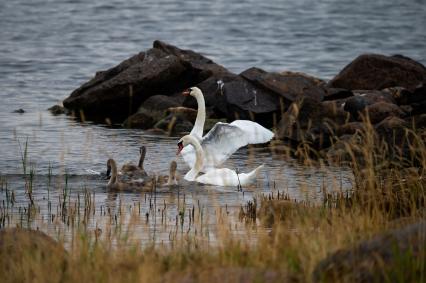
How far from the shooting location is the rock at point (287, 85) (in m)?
19.6

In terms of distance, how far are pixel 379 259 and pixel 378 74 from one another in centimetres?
1540

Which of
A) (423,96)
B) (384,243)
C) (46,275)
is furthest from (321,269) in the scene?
(423,96)

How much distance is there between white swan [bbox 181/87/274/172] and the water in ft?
1.75

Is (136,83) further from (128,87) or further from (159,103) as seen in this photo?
(159,103)

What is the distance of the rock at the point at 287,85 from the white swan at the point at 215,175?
454cm

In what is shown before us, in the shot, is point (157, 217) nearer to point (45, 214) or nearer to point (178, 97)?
point (45, 214)

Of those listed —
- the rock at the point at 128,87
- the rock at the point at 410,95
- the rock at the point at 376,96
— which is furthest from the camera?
the rock at the point at 128,87

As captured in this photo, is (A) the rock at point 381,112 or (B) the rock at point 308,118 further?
(A) the rock at point 381,112

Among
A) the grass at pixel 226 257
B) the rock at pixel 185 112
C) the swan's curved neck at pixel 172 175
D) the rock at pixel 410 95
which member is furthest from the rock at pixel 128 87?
the grass at pixel 226 257

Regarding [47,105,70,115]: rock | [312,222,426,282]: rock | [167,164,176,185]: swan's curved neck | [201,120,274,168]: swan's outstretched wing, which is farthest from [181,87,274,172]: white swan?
[312,222,426,282]: rock

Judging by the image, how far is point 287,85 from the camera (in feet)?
65.2

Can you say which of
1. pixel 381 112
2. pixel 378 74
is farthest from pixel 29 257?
pixel 378 74

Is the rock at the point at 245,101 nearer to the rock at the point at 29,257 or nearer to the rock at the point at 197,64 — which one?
the rock at the point at 197,64

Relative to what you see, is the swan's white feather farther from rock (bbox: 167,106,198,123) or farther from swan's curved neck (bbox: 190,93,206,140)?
rock (bbox: 167,106,198,123)
